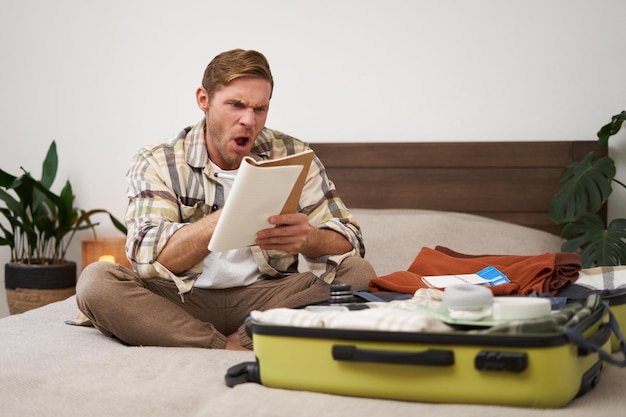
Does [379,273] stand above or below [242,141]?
below

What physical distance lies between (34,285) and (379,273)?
1.46 metres

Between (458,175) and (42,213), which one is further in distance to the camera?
(42,213)

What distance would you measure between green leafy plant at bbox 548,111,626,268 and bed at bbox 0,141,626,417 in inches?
4.6

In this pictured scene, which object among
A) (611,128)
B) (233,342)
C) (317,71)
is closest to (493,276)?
(233,342)

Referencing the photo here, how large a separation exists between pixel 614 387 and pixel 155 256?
105 cm

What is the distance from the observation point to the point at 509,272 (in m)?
1.96

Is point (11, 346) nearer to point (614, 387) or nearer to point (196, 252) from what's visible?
point (196, 252)

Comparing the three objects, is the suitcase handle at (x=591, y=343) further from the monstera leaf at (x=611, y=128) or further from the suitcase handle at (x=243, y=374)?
the monstera leaf at (x=611, y=128)

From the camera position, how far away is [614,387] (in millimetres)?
1354

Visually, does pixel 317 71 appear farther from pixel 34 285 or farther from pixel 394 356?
pixel 394 356

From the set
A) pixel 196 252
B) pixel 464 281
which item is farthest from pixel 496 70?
pixel 196 252

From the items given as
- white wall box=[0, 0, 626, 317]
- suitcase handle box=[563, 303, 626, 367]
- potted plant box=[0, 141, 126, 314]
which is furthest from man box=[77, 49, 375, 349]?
potted plant box=[0, 141, 126, 314]

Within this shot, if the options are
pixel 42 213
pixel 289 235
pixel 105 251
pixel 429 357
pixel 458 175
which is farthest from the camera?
pixel 42 213

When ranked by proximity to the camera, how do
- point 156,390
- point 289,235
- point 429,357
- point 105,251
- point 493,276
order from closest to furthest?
point 429,357
point 156,390
point 289,235
point 493,276
point 105,251
